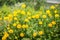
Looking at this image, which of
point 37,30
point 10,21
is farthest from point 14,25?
point 37,30

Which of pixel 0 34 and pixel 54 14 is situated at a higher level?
pixel 54 14

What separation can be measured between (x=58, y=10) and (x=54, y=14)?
13 centimetres

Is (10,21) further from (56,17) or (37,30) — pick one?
(56,17)

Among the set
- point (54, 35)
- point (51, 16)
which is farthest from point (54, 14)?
point (54, 35)

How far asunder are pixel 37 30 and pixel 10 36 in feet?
2.06

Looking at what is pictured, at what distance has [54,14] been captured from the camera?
492cm

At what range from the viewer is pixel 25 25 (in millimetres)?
4750

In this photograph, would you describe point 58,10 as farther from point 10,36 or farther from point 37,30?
point 10,36

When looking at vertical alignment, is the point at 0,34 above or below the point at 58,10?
below

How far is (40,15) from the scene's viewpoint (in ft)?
16.3

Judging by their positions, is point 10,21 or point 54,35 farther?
point 10,21

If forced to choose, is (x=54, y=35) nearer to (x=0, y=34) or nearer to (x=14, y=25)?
(x=14, y=25)

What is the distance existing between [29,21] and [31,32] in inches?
12.0

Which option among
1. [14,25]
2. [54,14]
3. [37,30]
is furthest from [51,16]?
[14,25]
